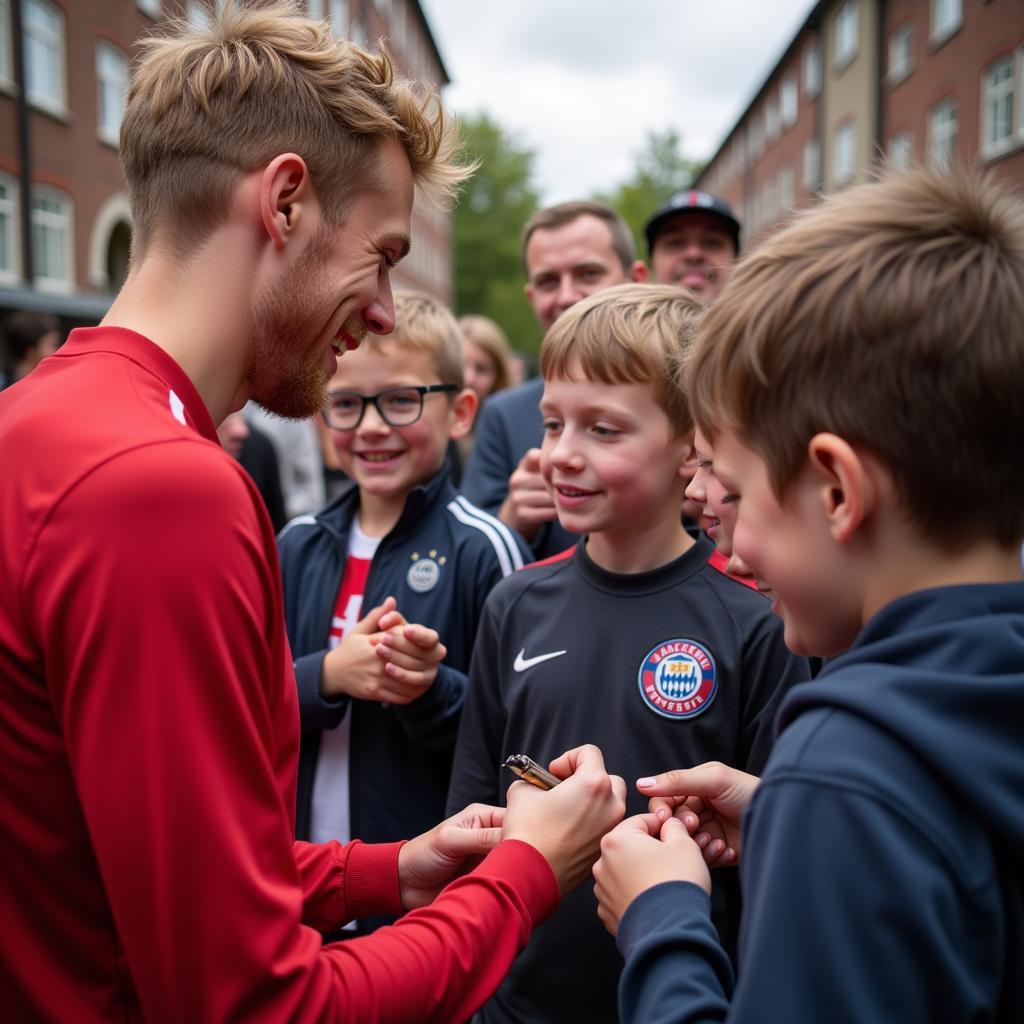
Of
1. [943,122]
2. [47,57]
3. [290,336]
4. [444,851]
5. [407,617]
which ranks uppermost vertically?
[47,57]

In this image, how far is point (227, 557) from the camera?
1.20m

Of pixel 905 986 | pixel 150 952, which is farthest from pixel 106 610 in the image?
pixel 905 986

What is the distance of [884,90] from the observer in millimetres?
22047

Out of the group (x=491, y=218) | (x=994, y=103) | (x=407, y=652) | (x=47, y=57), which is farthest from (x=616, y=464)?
(x=491, y=218)

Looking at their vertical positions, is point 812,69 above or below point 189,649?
above

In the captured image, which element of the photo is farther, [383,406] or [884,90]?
[884,90]

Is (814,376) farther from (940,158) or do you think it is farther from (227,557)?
(227,557)

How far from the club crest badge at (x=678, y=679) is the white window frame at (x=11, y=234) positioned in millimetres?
16489

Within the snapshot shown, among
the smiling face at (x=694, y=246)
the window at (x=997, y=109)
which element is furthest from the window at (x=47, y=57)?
the window at (x=997, y=109)

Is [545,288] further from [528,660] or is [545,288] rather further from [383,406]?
[528,660]

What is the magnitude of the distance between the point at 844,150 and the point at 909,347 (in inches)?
1122

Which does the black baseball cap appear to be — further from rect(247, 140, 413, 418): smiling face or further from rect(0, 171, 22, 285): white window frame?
rect(0, 171, 22, 285): white window frame

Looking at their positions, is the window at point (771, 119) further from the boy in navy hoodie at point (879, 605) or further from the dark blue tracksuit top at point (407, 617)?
the boy in navy hoodie at point (879, 605)

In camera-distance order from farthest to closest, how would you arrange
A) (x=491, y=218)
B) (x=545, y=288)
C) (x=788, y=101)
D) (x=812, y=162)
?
(x=491, y=218) → (x=788, y=101) → (x=812, y=162) → (x=545, y=288)
